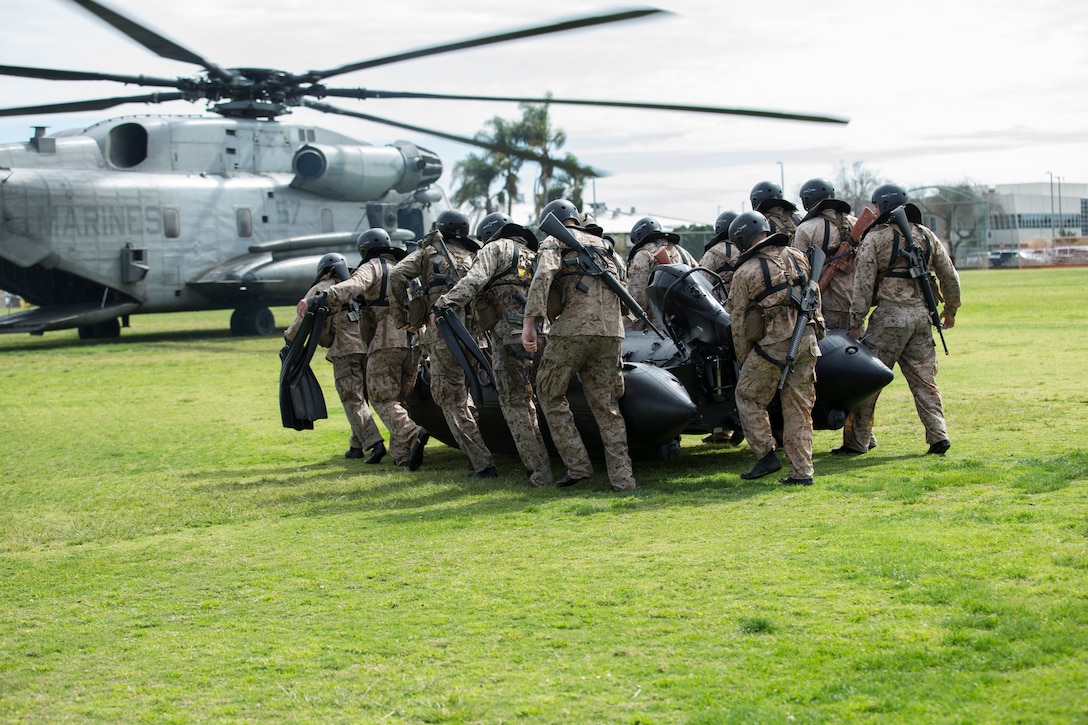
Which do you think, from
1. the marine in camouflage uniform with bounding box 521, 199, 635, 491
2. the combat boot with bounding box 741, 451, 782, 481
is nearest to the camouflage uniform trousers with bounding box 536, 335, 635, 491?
the marine in camouflage uniform with bounding box 521, 199, 635, 491

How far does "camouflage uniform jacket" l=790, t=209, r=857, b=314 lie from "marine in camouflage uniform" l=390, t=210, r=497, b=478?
2.79 metres

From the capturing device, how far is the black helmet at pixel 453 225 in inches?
395

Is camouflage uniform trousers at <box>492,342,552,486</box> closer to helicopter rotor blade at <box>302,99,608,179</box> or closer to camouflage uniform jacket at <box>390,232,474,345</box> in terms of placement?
camouflage uniform jacket at <box>390,232,474,345</box>

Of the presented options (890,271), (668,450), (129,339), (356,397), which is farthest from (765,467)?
(129,339)

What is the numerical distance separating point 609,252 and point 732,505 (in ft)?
7.02

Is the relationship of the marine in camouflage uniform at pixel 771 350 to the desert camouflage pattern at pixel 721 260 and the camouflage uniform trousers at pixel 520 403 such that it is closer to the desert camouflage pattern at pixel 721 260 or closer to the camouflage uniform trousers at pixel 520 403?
the camouflage uniform trousers at pixel 520 403

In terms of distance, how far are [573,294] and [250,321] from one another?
63.8 feet

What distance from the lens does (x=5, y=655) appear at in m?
5.45

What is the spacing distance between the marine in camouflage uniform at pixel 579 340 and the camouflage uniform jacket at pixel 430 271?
1.24m

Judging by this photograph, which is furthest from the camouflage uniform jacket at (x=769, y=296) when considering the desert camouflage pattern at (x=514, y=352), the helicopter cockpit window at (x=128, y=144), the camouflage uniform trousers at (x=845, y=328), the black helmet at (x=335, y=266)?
the helicopter cockpit window at (x=128, y=144)

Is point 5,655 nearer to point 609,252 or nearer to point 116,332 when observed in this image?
point 609,252

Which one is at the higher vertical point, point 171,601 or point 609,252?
point 609,252

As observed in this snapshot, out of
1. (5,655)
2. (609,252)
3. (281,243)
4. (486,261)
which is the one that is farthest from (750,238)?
(281,243)

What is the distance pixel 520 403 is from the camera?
9383mm
